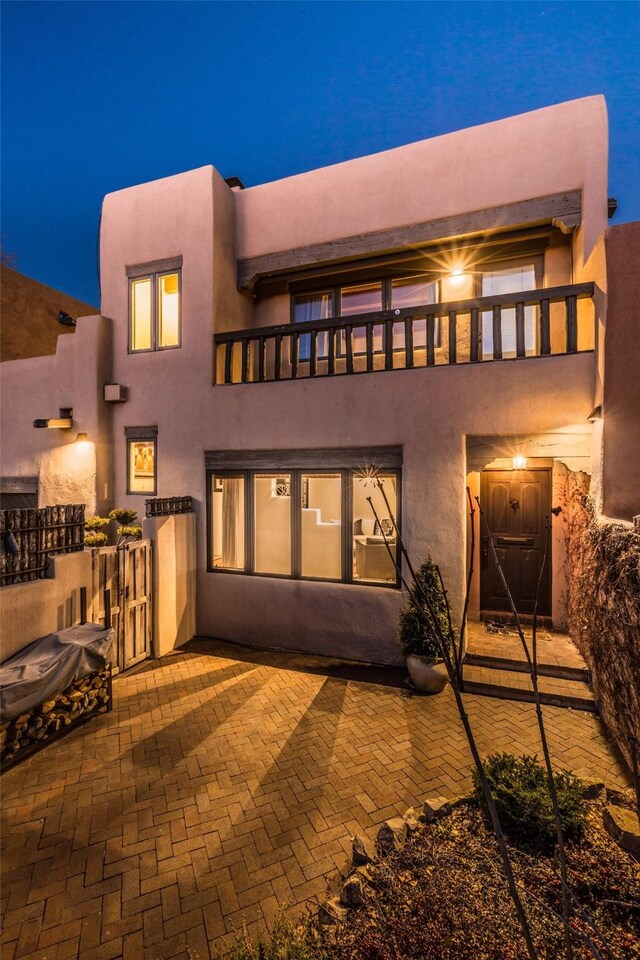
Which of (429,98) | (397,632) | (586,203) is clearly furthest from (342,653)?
(429,98)

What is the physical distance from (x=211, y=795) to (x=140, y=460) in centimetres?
653

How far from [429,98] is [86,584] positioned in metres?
104

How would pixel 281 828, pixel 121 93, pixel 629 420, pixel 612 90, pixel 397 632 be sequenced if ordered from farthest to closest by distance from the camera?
pixel 612 90 → pixel 121 93 → pixel 397 632 → pixel 629 420 → pixel 281 828

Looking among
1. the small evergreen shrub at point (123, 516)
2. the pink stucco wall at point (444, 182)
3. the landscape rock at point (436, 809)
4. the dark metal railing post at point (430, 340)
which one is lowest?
the landscape rock at point (436, 809)

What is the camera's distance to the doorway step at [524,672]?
5.62 metres

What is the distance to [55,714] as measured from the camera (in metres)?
4.78

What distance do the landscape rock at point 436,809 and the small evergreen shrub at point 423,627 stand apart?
2.07 meters

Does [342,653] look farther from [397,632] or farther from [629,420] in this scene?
[629,420]

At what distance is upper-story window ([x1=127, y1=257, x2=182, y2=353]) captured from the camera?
28.6ft

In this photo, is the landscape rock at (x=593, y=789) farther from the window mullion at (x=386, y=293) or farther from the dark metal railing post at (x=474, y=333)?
the window mullion at (x=386, y=293)

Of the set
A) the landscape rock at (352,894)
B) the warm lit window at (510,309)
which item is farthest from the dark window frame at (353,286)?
the landscape rock at (352,894)

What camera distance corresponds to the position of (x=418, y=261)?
838cm

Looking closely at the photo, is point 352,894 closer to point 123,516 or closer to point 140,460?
point 123,516

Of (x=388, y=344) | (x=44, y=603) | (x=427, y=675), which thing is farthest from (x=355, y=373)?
(x=44, y=603)
